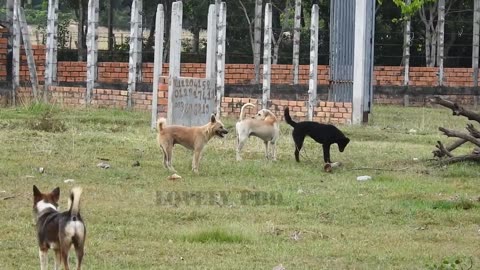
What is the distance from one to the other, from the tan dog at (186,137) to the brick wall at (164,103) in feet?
17.2

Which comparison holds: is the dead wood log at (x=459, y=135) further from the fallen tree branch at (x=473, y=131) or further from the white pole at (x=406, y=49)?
the white pole at (x=406, y=49)

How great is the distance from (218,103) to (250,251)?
12.3m

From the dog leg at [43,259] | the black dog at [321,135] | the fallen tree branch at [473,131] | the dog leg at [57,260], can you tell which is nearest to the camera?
the dog leg at [57,260]

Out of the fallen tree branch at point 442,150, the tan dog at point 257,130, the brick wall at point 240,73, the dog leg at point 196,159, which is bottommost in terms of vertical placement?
the dog leg at point 196,159

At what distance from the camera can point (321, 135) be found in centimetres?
1542

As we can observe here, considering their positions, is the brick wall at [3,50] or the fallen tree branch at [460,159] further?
the brick wall at [3,50]

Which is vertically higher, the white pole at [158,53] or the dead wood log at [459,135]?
the white pole at [158,53]

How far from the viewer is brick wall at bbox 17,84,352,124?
830 inches

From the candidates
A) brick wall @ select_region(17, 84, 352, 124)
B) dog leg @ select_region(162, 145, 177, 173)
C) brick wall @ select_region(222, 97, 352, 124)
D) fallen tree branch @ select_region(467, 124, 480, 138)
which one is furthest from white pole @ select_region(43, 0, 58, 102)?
fallen tree branch @ select_region(467, 124, 480, 138)

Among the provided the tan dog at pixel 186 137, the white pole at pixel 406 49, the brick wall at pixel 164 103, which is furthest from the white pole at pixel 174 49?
the white pole at pixel 406 49

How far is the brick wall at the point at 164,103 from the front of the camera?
21.1 m

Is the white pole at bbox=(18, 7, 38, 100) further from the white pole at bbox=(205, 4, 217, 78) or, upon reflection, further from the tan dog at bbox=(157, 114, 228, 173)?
the tan dog at bbox=(157, 114, 228, 173)

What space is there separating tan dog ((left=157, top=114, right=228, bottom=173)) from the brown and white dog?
6008 millimetres

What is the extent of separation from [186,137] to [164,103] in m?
5.43
